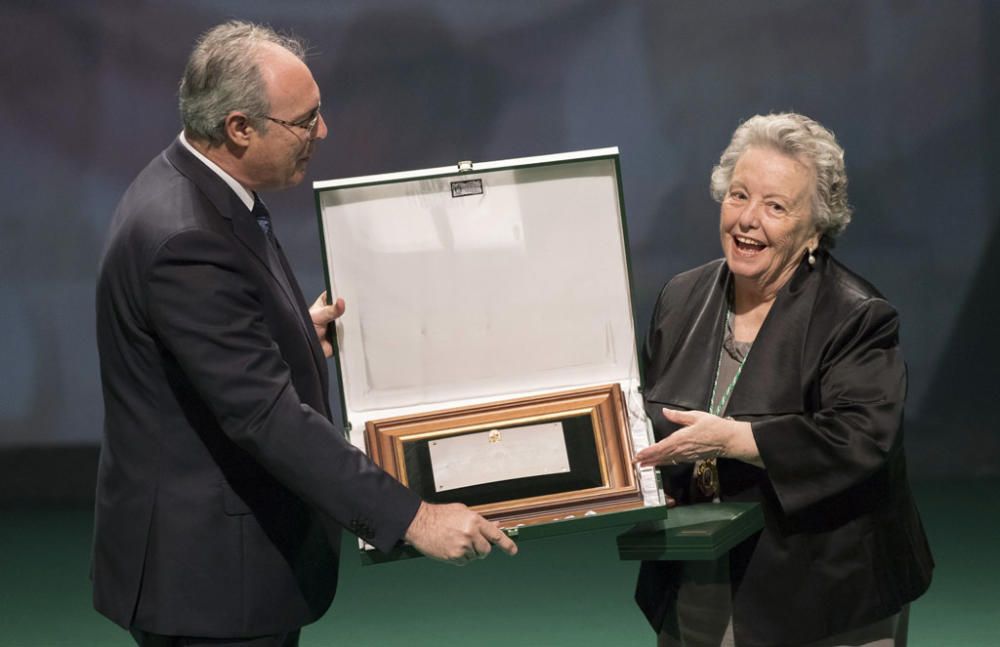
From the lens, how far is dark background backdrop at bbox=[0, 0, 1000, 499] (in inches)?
197

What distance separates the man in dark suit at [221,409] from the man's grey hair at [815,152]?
84cm

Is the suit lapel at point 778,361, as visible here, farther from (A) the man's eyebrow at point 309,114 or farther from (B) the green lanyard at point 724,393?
A: (A) the man's eyebrow at point 309,114

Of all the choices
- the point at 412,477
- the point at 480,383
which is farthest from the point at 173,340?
the point at 480,383

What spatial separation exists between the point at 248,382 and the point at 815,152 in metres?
1.14

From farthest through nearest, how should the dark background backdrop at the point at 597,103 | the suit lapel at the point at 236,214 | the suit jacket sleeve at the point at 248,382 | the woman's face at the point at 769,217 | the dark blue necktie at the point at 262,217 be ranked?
the dark background backdrop at the point at 597,103, the woman's face at the point at 769,217, the dark blue necktie at the point at 262,217, the suit lapel at the point at 236,214, the suit jacket sleeve at the point at 248,382

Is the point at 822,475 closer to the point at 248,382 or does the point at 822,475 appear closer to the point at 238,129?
the point at 248,382

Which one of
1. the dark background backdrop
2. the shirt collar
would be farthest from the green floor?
the shirt collar

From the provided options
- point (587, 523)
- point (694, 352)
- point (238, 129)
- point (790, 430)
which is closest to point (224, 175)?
point (238, 129)

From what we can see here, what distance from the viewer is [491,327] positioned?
8.34 feet

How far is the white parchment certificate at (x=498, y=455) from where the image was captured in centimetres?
238

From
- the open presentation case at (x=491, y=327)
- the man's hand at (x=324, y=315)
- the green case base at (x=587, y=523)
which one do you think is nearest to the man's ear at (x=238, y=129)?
the open presentation case at (x=491, y=327)

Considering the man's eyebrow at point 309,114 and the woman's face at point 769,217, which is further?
the woman's face at point 769,217

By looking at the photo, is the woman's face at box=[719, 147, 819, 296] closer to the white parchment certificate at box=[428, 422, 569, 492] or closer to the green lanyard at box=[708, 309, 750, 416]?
the green lanyard at box=[708, 309, 750, 416]

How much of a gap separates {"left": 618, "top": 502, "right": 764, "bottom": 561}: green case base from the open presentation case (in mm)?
93
